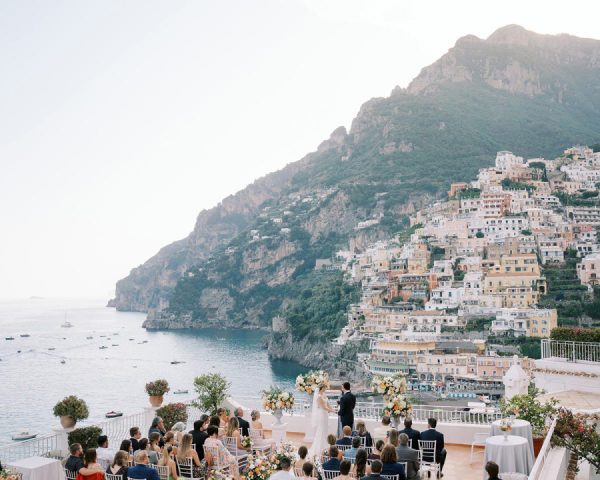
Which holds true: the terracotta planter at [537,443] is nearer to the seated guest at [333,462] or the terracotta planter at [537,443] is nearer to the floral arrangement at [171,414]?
the seated guest at [333,462]

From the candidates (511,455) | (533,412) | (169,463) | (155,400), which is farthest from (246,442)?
(533,412)

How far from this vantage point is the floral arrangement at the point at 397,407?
25.3ft

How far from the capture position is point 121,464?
5.74 m

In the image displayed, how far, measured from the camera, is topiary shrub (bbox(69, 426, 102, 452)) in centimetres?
809

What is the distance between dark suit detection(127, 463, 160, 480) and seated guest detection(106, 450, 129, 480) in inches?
6.3

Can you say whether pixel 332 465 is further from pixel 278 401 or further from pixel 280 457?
pixel 278 401

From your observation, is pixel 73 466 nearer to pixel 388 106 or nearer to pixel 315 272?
pixel 315 272

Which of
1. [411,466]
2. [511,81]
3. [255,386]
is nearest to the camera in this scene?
[411,466]

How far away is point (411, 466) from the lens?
5.96 m

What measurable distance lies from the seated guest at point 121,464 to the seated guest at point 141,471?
0.14 meters

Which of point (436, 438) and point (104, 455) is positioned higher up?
point (436, 438)

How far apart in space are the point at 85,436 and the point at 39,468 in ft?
4.06

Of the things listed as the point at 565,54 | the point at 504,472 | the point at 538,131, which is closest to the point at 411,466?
the point at 504,472

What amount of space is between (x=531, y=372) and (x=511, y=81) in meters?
149
